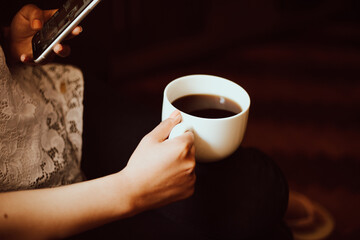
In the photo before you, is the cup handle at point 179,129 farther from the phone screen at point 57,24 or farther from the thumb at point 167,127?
the phone screen at point 57,24

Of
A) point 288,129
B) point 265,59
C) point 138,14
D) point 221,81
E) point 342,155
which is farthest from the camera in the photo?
point 265,59

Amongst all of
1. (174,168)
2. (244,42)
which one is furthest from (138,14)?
(174,168)

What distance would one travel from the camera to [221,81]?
0.65m

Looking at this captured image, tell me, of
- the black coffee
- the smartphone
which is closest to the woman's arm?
the black coffee

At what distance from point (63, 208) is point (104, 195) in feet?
0.22

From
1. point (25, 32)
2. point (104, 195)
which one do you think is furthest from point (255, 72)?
point (104, 195)

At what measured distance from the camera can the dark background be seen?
803 mm

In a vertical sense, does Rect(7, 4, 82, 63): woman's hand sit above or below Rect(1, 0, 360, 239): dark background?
above

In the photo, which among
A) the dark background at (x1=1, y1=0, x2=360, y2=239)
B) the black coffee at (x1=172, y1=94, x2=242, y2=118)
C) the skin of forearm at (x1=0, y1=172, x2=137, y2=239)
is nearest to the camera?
the skin of forearm at (x1=0, y1=172, x2=137, y2=239)

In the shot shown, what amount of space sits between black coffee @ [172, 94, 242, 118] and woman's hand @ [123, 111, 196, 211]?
11 cm

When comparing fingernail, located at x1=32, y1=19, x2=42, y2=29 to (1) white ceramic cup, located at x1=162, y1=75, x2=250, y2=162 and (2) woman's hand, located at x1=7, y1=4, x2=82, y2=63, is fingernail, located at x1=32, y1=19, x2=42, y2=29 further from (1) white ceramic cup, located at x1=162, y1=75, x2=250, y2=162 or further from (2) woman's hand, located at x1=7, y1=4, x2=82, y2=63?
(1) white ceramic cup, located at x1=162, y1=75, x2=250, y2=162

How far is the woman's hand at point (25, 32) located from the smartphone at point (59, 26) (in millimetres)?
32

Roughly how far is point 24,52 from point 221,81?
43cm

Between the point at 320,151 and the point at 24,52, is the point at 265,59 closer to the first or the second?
the point at 320,151
